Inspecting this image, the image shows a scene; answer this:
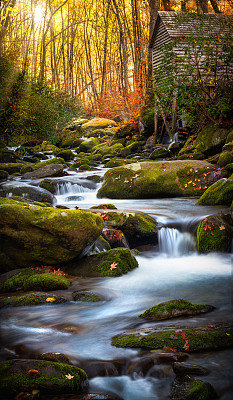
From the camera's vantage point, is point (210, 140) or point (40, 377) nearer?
point (40, 377)

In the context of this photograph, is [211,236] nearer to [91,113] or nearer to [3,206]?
[3,206]

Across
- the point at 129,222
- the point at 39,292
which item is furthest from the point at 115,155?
the point at 39,292

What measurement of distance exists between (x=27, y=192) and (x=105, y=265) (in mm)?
5768

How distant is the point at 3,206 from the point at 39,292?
1.70 meters

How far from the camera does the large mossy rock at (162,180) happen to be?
1073cm

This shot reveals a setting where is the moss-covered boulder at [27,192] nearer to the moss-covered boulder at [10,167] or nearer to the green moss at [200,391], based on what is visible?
the moss-covered boulder at [10,167]

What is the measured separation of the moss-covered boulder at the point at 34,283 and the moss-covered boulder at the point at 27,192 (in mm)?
5607

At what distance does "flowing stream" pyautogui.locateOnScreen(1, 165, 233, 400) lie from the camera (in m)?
2.94

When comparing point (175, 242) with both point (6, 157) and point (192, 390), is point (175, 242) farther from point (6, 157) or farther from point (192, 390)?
point (6, 157)

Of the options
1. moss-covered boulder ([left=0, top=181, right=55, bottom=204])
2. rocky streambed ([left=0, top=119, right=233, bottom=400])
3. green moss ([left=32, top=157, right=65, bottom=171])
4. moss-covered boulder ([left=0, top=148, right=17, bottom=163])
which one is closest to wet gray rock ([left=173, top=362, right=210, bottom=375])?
rocky streambed ([left=0, top=119, right=233, bottom=400])

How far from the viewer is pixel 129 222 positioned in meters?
7.40

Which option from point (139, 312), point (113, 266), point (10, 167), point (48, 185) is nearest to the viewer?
point (139, 312)

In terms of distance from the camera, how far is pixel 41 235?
5652 mm

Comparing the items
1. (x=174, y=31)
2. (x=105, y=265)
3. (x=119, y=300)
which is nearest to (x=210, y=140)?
(x=174, y=31)
